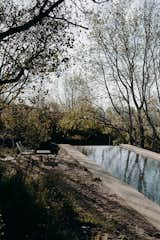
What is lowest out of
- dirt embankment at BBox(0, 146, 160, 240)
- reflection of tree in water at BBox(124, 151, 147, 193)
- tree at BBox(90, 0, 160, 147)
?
dirt embankment at BBox(0, 146, 160, 240)

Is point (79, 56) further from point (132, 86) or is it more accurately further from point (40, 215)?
point (40, 215)

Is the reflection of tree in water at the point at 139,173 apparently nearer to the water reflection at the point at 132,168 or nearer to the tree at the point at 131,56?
the water reflection at the point at 132,168

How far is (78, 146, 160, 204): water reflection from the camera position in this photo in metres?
10.4

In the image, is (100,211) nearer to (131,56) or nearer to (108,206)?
(108,206)

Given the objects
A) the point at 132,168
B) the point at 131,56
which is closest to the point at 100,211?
the point at 132,168

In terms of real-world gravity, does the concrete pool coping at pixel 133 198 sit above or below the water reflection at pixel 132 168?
below

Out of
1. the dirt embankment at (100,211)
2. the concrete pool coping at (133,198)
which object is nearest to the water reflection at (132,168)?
the concrete pool coping at (133,198)

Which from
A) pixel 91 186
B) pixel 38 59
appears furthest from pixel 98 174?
pixel 38 59

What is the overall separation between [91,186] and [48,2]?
4576mm

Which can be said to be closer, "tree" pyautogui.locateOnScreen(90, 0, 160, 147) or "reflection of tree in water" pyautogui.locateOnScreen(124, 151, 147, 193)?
"reflection of tree in water" pyautogui.locateOnScreen(124, 151, 147, 193)

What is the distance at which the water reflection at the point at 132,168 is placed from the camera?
10422mm

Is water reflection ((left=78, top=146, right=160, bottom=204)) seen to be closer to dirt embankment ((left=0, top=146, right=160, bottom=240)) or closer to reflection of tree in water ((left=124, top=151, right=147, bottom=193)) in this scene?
reflection of tree in water ((left=124, top=151, right=147, bottom=193))

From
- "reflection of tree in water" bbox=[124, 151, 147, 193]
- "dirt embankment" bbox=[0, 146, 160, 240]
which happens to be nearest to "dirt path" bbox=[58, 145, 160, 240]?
"dirt embankment" bbox=[0, 146, 160, 240]

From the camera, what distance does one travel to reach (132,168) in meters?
13.3
